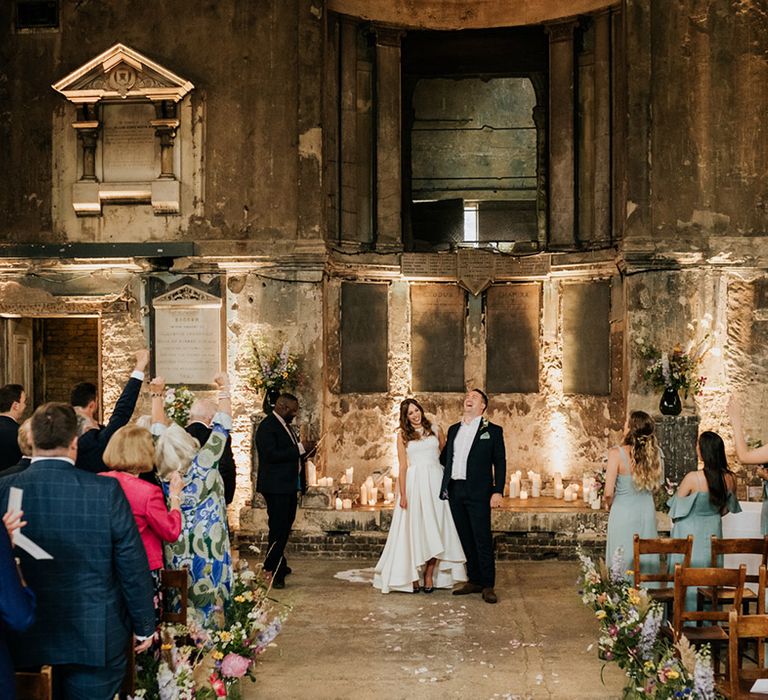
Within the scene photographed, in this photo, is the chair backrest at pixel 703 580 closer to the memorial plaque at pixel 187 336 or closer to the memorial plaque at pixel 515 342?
the memorial plaque at pixel 187 336

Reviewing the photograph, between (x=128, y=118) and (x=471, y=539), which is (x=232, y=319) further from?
(x=471, y=539)

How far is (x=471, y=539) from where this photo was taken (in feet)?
26.9

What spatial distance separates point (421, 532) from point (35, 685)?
503 centimetres

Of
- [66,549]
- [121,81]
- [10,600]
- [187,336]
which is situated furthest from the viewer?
[187,336]

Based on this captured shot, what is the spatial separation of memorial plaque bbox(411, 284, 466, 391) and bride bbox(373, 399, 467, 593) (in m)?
4.16

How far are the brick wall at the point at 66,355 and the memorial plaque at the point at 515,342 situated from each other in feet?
20.5

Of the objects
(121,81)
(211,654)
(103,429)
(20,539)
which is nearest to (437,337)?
(121,81)

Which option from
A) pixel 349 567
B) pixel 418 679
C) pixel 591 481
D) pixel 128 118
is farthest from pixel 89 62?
pixel 418 679

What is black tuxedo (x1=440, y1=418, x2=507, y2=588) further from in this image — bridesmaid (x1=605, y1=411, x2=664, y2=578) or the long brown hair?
bridesmaid (x1=605, y1=411, x2=664, y2=578)

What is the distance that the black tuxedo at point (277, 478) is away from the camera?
8273 mm

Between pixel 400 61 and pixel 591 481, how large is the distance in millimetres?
5777

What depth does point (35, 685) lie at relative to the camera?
11.1 ft

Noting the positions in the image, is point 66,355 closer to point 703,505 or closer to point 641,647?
point 703,505

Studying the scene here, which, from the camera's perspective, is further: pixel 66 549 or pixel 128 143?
pixel 128 143
